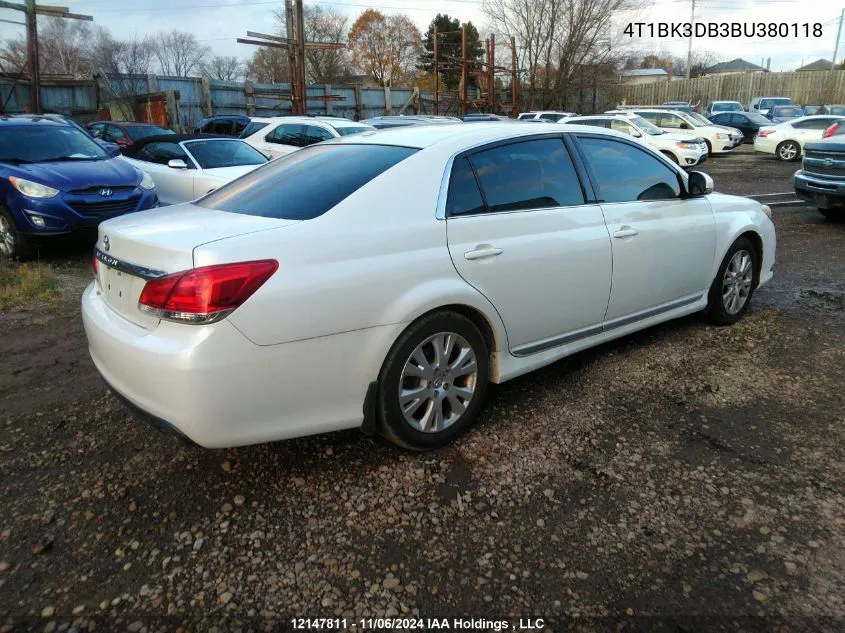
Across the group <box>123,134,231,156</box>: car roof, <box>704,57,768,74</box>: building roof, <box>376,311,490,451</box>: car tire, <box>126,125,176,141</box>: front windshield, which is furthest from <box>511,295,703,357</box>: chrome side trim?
<box>704,57,768,74</box>: building roof

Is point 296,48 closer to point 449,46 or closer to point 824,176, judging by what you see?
point 824,176

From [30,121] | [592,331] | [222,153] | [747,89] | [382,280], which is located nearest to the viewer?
[382,280]

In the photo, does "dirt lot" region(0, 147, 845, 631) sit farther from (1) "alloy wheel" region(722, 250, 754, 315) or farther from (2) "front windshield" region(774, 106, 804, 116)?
(2) "front windshield" region(774, 106, 804, 116)

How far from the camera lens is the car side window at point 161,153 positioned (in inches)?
364

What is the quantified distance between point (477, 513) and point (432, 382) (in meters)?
0.67

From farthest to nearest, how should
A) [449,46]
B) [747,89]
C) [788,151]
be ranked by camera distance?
[449,46] → [747,89] → [788,151]

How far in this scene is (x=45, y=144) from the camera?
26.3 feet

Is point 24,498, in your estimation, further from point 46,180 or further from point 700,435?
point 46,180

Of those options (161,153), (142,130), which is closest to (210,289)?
(161,153)

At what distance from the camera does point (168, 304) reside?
2.53 metres

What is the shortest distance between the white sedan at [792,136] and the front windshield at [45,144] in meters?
20.5

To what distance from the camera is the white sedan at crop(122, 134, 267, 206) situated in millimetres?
8633

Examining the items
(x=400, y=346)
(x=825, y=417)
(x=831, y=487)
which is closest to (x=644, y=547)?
(x=831, y=487)

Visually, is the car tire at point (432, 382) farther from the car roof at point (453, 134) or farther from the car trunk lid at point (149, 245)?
the car roof at point (453, 134)
